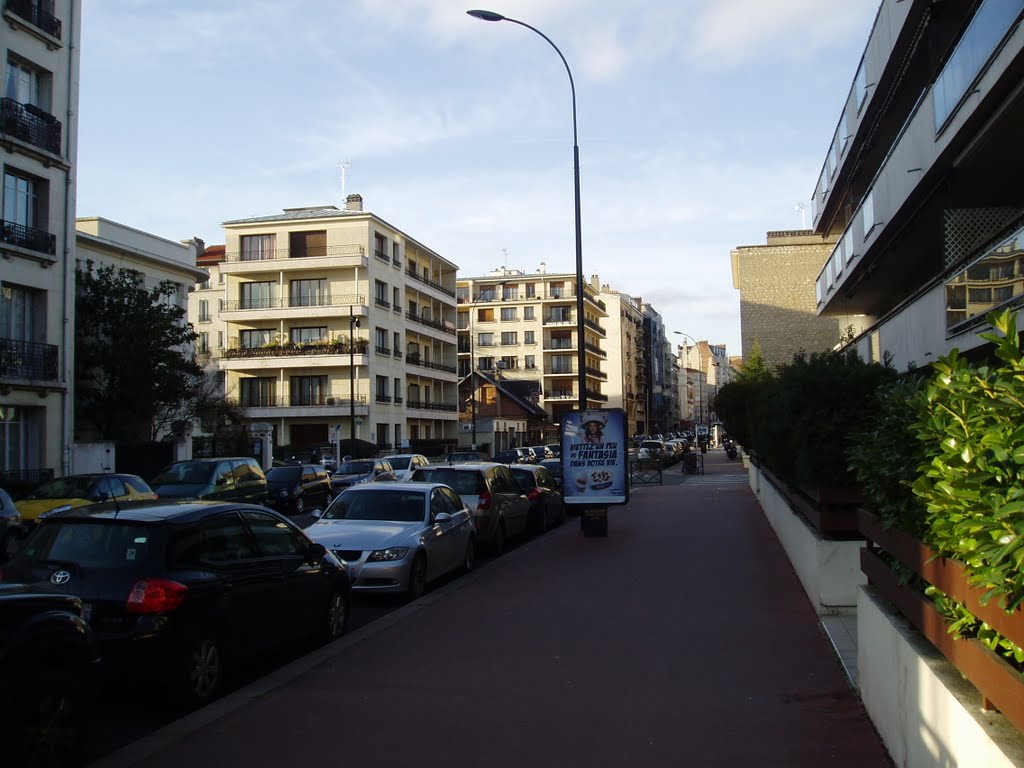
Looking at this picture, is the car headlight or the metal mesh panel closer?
the car headlight

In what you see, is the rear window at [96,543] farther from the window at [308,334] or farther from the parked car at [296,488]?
the window at [308,334]

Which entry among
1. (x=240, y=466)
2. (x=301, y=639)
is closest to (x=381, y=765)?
(x=301, y=639)

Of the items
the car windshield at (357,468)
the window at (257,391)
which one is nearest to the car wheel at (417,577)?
the car windshield at (357,468)

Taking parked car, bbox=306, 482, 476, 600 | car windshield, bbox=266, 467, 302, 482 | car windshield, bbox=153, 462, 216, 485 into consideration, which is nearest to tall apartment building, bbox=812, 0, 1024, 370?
parked car, bbox=306, 482, 476, 600

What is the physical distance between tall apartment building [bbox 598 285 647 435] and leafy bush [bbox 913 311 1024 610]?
102800 mm

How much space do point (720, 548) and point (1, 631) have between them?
1204 cm

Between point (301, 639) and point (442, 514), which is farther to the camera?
point (442, 514)

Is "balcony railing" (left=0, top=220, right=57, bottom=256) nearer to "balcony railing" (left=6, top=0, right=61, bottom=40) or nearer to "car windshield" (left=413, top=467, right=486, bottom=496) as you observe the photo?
→ "balcony railing" (left=6, top=0, right=61, bottom=40)

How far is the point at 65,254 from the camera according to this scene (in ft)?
90.9

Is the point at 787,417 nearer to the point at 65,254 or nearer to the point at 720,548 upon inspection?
the point at 720,548

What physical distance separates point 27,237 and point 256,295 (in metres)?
35.2

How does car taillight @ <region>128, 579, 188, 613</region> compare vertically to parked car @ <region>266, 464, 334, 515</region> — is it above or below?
above

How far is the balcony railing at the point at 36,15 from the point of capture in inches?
1026

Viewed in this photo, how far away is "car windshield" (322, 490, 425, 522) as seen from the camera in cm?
1252
